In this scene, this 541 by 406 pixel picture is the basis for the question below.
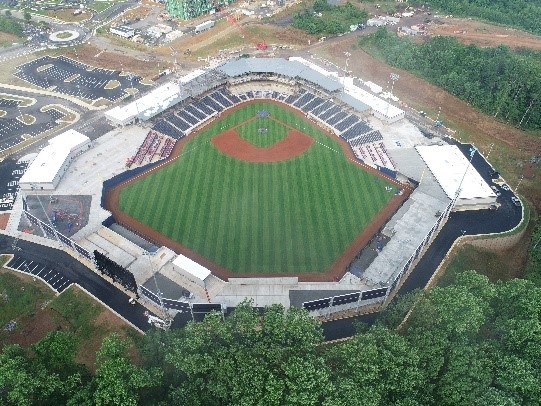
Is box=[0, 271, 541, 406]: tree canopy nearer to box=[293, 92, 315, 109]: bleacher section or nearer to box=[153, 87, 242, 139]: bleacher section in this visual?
box=[153, 87, 242, 139]: bleacher section

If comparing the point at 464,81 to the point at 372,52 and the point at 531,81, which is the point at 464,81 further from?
the point at 372,52

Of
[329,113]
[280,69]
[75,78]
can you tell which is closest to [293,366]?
[329,113]

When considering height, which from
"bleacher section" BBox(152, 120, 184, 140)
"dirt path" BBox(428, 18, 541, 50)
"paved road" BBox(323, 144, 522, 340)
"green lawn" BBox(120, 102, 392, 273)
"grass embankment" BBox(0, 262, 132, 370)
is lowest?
"paved road" BBox(323, 144, 522, 340)

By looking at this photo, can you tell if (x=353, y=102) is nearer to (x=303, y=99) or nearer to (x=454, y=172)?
(x=303, y=99)

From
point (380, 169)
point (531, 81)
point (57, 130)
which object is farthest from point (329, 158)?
point (57, 130)

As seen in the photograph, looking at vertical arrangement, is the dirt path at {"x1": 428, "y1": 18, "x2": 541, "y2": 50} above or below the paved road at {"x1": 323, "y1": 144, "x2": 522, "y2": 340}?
above

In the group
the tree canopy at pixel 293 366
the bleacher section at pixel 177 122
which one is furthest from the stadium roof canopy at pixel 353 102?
the tree canopy at pixel 293 366

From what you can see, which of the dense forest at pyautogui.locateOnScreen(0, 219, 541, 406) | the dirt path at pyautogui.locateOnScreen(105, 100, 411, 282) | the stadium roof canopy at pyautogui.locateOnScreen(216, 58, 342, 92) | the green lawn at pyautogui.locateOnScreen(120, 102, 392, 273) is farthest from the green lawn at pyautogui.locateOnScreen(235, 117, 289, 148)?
the dense forest at pyautogui.locateOnScreen(0, 219, 541, 406)

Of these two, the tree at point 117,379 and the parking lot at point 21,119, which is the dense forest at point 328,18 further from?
the tree at point 117,379
